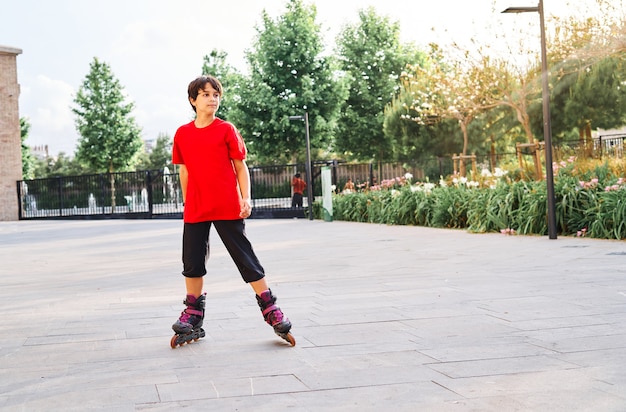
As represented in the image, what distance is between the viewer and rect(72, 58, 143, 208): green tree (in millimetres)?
43562

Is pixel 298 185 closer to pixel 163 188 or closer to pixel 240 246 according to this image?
pixel 163 188

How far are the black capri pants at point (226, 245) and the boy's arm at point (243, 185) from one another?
0.09 meters

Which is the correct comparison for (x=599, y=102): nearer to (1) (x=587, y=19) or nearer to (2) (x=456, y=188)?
(1) (x=587, y=19)

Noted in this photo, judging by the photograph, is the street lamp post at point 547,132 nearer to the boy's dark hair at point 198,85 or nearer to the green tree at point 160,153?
the boy's dark hair at point 198,85

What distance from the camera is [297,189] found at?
28.1 meters

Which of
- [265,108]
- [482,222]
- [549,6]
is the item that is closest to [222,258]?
[482,222]

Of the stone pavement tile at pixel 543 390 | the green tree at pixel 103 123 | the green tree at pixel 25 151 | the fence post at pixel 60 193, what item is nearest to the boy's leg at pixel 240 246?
the stone pavement tile at pixel 543 390

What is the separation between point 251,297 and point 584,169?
30.3 feet

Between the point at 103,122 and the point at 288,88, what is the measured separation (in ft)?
35.4

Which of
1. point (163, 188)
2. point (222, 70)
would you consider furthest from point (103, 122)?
point (163, 188)

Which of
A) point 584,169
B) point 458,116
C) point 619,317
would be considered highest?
point 458,116

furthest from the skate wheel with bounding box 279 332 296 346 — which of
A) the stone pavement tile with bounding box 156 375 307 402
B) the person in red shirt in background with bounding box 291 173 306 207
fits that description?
the person in red shirt in background with bounding box 291 173 306 207

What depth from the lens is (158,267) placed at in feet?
34.5

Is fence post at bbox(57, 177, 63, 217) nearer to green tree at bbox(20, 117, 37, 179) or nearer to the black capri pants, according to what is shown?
green tree at bbox(20, 117, 37, 179)
